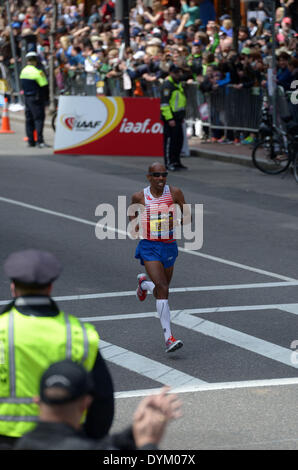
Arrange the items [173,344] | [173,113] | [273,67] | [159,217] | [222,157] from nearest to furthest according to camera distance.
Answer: [173,344] → [159,217] → [173,113] → [273,67] → [222,157]

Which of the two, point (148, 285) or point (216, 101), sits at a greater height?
point (216, 101)

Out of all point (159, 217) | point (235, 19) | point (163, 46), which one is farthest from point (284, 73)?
point (159, 217)

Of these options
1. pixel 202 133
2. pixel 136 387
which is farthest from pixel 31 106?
pixel 136 387

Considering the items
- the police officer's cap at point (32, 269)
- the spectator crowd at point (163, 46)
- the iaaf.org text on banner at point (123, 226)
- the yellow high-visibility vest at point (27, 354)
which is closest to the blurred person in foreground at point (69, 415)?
the yellow high-visibility vest at point (27, 354)

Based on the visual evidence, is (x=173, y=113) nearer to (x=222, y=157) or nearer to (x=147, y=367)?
(x=222, y=157)

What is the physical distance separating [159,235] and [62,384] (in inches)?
243

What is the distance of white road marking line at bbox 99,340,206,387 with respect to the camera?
8.55m

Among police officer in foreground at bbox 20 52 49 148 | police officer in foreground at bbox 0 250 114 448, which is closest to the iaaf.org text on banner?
police officer in foreground at bbox 0 250 114 448

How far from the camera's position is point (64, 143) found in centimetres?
2467

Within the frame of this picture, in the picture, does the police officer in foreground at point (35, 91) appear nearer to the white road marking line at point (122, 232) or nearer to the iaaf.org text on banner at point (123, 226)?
the white road marking line at point (122, 232)

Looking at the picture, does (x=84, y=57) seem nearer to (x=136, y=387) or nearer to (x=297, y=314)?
(x=297, y=314)

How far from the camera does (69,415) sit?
367 centimetres

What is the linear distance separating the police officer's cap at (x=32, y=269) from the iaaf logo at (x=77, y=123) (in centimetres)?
2033

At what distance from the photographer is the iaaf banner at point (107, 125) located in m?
24.5
